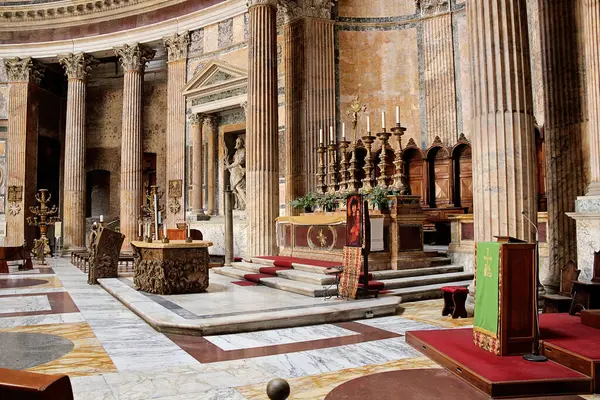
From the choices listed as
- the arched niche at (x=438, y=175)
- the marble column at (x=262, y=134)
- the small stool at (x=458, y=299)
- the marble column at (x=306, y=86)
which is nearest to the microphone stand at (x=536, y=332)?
the small stool at (x=458, y=299)

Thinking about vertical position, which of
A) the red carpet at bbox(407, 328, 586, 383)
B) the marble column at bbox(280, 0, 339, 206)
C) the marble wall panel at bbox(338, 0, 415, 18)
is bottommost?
the red carpet at bbox(407, 328, 586, 383)

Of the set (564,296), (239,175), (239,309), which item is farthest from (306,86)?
(564,296)

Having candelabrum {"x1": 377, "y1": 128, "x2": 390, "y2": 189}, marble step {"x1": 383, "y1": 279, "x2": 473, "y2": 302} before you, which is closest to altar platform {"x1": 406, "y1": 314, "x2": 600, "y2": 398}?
marble step {"x1": 383, "y1": 279, "x2": 473, "y2": 302}

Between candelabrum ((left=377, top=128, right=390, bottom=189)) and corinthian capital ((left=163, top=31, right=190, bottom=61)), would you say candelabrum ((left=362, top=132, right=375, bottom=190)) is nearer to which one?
candelabrum ((left=377, top=128, right=390, bottom=189))

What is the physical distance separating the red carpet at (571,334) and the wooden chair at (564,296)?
71 centimetres

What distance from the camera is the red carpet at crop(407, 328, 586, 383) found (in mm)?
3385

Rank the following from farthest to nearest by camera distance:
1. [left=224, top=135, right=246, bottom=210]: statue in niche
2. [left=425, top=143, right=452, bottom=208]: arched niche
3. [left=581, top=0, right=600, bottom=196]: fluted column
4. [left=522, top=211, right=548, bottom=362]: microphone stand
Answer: [left=224, top=135, right=246, bottom=210]: statue in niche < [left=425, top=143, right=452, bottom=208]: arched niche < [left=581, top=0, right=600, bottom=196]: fluted column < [left=522, top=211, right=548, bottom=362]: microphone stand

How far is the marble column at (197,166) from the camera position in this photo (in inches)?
662

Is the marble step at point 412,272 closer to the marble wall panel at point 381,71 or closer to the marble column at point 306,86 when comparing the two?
the marble column at point 306,86

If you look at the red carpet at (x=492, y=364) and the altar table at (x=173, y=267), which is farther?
the altar table at (x=173, y=267)

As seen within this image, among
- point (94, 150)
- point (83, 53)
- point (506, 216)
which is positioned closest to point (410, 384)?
point (506, 216)

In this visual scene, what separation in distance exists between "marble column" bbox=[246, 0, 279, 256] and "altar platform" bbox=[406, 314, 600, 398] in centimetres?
714

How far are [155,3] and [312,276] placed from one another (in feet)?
46.7

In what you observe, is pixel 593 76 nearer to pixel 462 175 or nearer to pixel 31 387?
pixel 462 175
